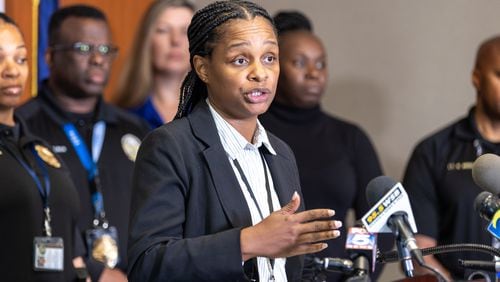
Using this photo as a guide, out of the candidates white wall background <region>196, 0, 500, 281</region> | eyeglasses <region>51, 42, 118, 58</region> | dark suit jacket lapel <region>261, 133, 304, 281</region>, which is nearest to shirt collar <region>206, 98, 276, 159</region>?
dark suit jacket lapel <region>261, 133, 304, 281</region>

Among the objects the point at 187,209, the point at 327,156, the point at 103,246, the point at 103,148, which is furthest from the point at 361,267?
the point at 103,148

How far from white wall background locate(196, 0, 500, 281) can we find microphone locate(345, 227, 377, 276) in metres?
3.32

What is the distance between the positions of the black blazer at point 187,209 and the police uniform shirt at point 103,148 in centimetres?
206

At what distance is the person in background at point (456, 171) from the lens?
500 cm

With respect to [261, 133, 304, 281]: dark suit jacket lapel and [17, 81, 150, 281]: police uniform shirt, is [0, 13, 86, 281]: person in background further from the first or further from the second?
[261, 133, 304, 281]: dark suit jacket lapel

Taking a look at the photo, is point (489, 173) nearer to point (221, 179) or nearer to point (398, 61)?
point (221, 179)

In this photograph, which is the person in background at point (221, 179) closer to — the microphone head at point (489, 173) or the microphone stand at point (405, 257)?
the microphone stand at point (405, 257)

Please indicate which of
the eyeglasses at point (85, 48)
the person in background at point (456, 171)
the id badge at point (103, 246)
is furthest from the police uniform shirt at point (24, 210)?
the person in background at point (456, 171)

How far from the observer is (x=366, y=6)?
6.64m

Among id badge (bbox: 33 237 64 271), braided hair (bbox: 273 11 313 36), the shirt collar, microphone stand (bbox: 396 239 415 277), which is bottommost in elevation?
id badge (bbox: 33 237 64 271)

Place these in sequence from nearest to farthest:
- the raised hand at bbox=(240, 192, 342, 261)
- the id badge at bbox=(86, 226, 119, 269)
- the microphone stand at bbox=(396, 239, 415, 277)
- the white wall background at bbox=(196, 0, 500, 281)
A: the raised hand at bbox=(240, 192, 342, 261) < the microphone stand at bbox=(396, 239, 415, 277) < the id badge at bbox=(86, 226, 119, 269) < the white wall background at bbox=(196, 0, 500, 281)

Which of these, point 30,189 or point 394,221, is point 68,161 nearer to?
point 30,189

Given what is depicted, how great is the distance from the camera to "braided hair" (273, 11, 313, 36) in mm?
5605

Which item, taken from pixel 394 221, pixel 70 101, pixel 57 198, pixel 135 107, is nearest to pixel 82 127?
pixel 70 101
